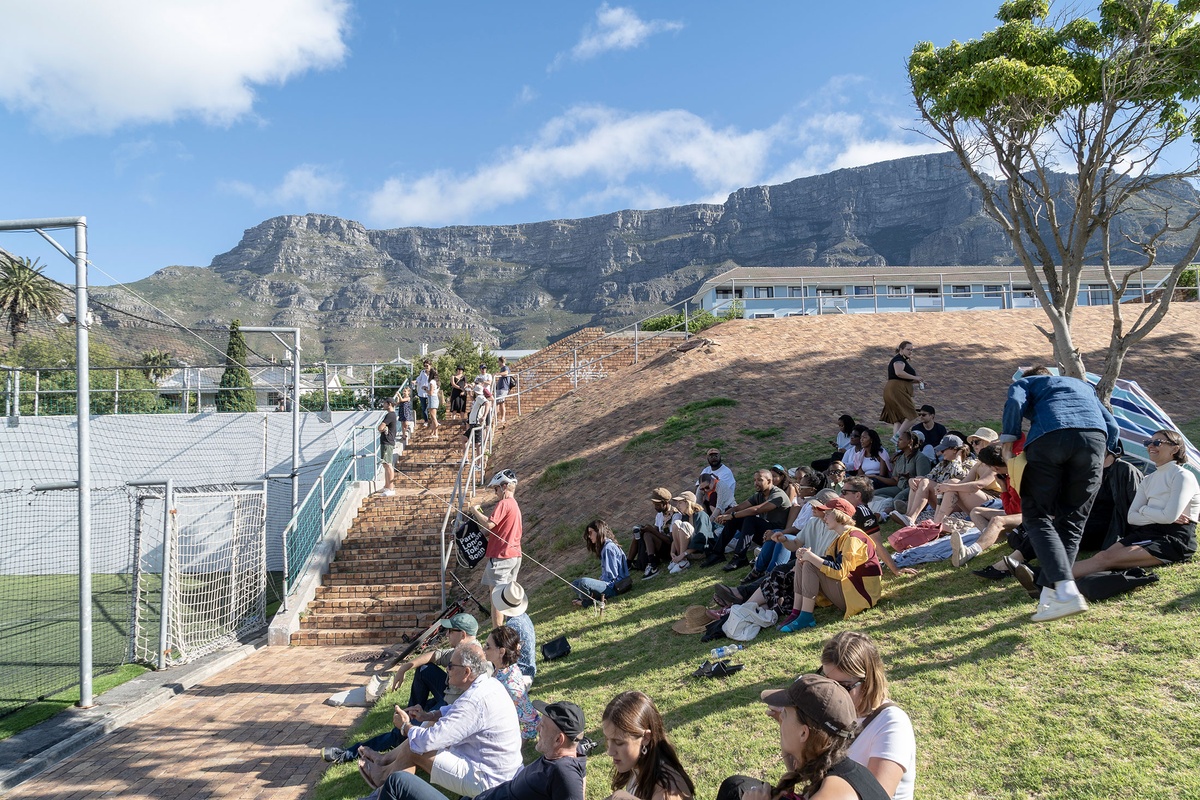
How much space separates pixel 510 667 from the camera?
18.2 ft

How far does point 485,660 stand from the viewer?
5.05 meters

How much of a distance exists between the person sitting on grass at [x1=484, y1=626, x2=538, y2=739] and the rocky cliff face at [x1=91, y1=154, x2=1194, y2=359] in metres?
120

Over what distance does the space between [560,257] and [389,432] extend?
166 metres

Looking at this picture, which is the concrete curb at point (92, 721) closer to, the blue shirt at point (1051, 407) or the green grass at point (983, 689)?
the green grass at point (983, 689)

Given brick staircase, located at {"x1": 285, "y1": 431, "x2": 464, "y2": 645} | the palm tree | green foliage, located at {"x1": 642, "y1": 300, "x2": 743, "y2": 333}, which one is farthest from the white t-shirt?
green foliage, located at {"x1": 642, "y1": 300, "x2": 743, "y2": 333}

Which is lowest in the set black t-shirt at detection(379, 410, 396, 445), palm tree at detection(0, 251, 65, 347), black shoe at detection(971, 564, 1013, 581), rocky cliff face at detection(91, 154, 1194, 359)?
black shoe at detection(971, 564, 1013, 581)

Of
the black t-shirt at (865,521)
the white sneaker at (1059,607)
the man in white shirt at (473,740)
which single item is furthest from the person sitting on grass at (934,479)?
the man in white shirt at (473,740)

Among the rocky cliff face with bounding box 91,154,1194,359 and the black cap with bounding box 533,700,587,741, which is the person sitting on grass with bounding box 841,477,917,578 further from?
the rocky cliff face with bounding box 91,154,1194,359

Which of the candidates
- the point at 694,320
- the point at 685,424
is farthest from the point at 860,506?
the point at 694,320

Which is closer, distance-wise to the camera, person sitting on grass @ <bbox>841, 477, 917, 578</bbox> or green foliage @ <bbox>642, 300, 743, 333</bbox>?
person sitting on grass @ <bbox>841, 477, 917, 578</bbox>

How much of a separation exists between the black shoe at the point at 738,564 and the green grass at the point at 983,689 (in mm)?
1606

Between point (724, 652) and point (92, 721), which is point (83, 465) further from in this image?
point (724, 652)

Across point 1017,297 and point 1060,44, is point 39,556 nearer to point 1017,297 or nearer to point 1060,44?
point 1060,44

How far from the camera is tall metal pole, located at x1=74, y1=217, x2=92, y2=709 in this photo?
27.0ft
